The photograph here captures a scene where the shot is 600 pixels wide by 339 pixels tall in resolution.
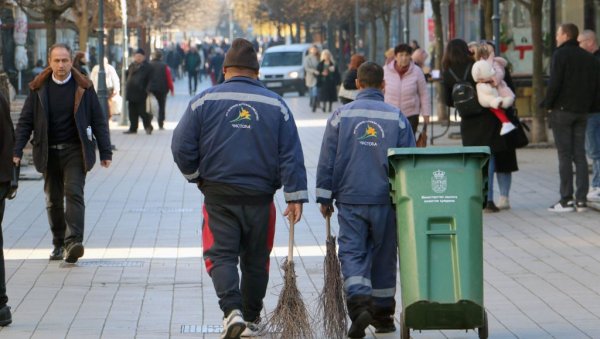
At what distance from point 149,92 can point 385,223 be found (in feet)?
73.8

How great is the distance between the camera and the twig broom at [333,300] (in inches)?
322

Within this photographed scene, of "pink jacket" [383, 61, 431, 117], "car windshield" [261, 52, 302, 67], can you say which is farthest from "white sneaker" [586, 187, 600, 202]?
"car windshield" [261, 52, 302, 67]

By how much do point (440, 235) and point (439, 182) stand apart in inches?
11.2

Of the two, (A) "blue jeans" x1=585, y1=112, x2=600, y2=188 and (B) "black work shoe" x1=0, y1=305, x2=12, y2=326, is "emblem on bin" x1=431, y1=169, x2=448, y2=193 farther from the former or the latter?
(A) "blue jeans" x1=585, y1=112, x2=600, y2=188

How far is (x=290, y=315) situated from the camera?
8031 millimetres

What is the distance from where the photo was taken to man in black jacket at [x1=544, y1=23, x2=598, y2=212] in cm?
1435

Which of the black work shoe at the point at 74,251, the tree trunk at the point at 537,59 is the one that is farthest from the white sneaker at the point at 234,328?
the tree trunk at the point at 537,59

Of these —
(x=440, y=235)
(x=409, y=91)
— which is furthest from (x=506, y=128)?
(x=440, y=235)

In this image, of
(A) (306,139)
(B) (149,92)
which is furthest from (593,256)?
(B) (149,92)

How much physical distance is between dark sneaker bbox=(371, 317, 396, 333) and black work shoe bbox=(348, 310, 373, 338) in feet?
0.89

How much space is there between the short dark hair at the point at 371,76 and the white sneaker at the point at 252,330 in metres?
1.52

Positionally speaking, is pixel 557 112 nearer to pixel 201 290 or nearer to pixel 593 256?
pixel 593 256

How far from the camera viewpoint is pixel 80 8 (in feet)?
111

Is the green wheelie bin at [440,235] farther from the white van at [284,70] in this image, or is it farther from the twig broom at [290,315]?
the white van at [284,70]
